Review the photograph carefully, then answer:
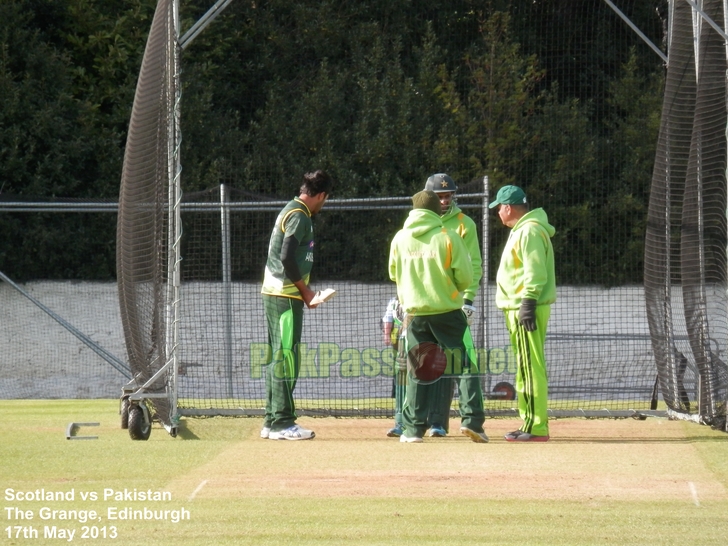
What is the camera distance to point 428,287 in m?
7.55

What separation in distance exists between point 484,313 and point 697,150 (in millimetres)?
3870

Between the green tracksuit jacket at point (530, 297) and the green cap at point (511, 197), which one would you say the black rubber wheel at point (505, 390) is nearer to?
the green tracksuit jacket at point (530, 297)

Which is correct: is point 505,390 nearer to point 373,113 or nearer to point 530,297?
point 530,297

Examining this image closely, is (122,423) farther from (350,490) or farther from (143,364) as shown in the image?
(350,490)

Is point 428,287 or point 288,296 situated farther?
point 288,296

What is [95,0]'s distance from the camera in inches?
663

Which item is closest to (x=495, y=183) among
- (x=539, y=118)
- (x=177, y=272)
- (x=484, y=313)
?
(x=539, y=118)

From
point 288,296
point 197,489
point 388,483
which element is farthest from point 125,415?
point 388,483

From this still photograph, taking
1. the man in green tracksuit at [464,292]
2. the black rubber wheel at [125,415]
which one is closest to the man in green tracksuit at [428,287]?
the man in green tracksuit at [464,292]

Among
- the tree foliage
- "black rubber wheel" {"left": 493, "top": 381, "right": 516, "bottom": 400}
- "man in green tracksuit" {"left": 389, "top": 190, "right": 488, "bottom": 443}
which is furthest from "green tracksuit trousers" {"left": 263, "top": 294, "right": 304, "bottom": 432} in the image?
the tree foliage

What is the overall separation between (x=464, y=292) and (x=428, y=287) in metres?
0.58

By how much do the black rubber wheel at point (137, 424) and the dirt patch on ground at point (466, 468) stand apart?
72 centimetres

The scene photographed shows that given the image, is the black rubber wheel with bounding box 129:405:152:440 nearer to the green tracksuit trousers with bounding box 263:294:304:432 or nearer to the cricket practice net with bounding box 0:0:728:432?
the green tracksuit trousers with bounding box 263:294:304:432

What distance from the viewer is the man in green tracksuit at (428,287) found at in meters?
7.55
